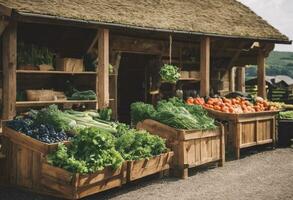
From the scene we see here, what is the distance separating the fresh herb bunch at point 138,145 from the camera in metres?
7.92

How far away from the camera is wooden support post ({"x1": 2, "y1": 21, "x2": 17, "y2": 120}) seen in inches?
364

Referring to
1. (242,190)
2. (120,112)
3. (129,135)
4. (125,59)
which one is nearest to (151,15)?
(125,59)

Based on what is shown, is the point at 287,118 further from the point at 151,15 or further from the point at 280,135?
the point at 151,15

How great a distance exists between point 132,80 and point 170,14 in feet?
8.83

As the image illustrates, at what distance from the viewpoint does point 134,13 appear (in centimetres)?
1144

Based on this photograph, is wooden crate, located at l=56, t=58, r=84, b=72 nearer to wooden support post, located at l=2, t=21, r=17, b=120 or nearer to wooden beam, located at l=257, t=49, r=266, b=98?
wooden support post, located at l=2, t=21, r=17, b=120

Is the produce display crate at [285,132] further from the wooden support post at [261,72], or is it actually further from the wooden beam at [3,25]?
the wooden beam at [3,25]

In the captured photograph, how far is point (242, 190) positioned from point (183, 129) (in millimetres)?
1810

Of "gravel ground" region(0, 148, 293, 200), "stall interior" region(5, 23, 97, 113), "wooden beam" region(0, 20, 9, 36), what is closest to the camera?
"gravel ground" region(0, 148, 293, 200)

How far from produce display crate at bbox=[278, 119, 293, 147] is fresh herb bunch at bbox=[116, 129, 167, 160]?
5862 millimetres

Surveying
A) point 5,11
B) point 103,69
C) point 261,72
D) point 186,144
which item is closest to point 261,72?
point 261,72

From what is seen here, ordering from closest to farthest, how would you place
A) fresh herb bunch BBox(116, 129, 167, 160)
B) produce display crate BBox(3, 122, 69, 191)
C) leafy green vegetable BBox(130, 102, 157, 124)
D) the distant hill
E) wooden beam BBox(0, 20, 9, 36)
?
produce display crate BBox(3, 122, 69, 191) < fresh herb bunch BBox(116, 129, 167, 160) < wooden beam BBox(0, 20, 9, 36) < leafy green vegetable BBox(130, 102, 157, 124) < the distant hill

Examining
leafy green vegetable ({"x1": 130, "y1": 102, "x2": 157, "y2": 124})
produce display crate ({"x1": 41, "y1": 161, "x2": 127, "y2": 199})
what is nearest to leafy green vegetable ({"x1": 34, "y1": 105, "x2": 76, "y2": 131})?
produce display crate ({"x1": 41, "y1": 161, "x2": 127, "y2": 199})

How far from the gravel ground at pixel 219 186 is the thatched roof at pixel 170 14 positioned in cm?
382
